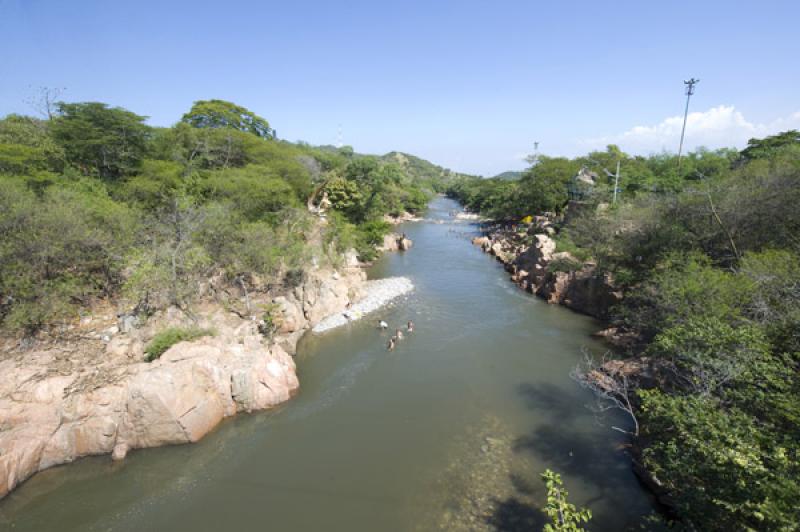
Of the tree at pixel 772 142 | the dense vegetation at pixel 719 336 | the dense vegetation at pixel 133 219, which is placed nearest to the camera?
the dense vegetation at pixel 719 336

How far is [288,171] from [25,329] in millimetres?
22762

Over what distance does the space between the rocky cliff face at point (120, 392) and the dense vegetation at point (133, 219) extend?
6.18 ft

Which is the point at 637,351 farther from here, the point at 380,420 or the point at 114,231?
the point at 114,231

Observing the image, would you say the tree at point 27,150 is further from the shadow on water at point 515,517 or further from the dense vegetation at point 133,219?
the shadow on water at point 515,517

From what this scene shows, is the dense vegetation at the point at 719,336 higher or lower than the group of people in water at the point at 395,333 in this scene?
higher

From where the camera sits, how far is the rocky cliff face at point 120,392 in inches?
433

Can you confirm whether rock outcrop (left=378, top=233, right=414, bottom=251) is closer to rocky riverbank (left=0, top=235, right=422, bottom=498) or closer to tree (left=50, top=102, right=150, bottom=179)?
tree (left=50, top=102, right=150, bottom=179)

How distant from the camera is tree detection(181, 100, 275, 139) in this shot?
157 ft

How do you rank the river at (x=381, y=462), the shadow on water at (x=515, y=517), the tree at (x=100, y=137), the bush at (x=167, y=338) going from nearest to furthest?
1. the shadow on water at (x=515, y=517)
2. the river at (x=381, y=462)
3. the bush at (x=167, y=338)
4. the tree at (x=100, y=137)

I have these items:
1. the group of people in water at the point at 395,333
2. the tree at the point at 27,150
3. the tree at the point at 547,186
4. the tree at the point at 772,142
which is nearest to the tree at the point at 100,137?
the tree at the point at 27,150

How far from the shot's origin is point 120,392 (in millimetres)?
11930

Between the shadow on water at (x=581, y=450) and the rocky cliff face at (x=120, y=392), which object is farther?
the rocky cliff face at (x=120, y=392)

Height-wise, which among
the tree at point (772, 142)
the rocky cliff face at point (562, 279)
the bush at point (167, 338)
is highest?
the tree at point (772, 142)

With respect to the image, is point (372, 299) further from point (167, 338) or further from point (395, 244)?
point (395, 244)
